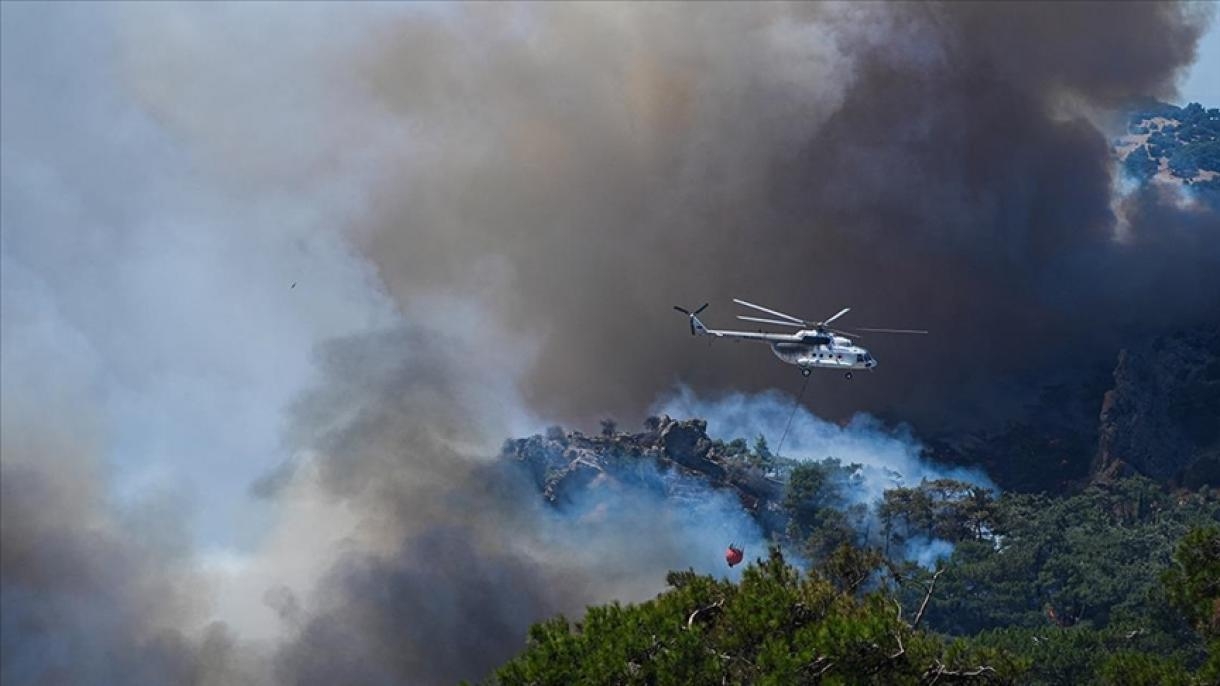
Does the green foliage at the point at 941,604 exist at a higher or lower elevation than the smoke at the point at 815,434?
lower

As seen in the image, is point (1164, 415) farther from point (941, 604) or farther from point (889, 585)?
point (889, 585)

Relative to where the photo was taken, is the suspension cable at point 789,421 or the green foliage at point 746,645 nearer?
the green foliage at point 746,645

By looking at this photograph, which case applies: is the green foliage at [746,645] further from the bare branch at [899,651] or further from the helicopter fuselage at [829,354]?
the helicopter fuselage at [829,354]

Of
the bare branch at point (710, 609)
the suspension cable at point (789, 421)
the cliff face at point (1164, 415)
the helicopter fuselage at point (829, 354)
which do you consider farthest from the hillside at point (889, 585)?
the helicopter fuselage at point (829, 354)

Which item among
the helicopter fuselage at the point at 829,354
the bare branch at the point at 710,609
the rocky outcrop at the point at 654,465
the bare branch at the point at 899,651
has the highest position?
the rocky outcrop at the point at 654,465

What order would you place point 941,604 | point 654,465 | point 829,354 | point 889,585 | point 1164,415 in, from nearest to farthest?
point 829,354
point 889,585
point 941,604
point 654,465
point 1164,415

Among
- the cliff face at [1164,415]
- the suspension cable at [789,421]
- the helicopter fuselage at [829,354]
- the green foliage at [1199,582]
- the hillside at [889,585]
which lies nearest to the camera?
the hillside at [889,585]

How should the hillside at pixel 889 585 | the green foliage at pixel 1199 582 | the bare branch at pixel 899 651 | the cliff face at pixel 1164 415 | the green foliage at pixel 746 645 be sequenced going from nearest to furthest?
1. the green foliage at pixel 746 645
2. the bare branch at pixel 899 651
3. the hillside at pixel 889 585
4. the green foliage at pixel 1199 582
5. the cliff face at pixel 1164 415

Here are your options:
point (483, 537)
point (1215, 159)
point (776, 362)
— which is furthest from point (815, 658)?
point (1215, 159)

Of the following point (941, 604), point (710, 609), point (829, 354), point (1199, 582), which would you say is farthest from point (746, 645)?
point (941, 604)

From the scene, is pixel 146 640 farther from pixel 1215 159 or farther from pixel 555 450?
pixel 1215 159
